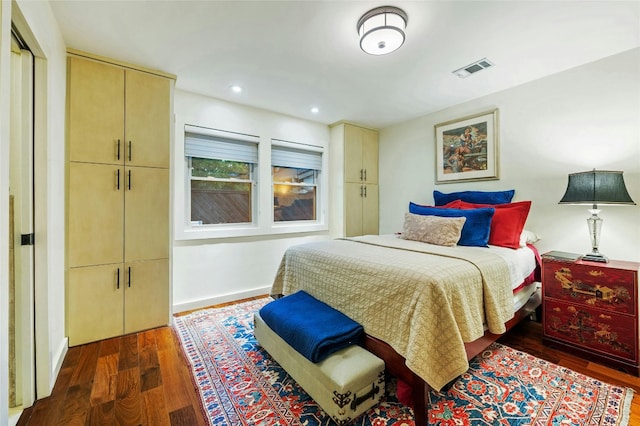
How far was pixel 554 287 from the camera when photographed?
210 cm

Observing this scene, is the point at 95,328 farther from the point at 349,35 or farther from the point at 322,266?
the point at 349,35

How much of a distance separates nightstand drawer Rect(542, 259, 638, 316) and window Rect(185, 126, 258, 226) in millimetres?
3091

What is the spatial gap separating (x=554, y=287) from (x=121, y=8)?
3.67 metres

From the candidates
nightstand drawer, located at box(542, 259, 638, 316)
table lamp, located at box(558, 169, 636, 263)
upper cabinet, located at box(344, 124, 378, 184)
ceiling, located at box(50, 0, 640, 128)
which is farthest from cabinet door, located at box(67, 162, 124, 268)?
table lamp, located at box(558, 169, 636, 263)

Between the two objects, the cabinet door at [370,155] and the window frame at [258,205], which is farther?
the cabinet door at [370,155]

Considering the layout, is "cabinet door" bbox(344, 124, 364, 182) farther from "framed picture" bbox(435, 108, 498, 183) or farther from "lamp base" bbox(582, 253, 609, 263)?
"lamp base" bbox(582, 253, 609, 263)

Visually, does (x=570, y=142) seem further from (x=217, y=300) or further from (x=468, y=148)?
(x=217, y=300)

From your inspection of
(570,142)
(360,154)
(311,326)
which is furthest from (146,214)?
(570,142)

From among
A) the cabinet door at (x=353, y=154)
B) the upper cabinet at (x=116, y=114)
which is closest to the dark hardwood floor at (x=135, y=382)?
the upper cabinet at (x=116, y=114)

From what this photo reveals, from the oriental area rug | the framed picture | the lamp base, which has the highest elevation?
the framed picture

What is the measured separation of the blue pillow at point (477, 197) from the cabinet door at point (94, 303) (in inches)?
135

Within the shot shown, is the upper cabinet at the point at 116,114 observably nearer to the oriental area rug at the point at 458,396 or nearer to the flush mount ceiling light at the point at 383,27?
the oriental area rug at the point at 458,396

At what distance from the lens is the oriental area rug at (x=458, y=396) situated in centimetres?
140

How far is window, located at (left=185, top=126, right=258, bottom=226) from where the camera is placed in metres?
3.05
